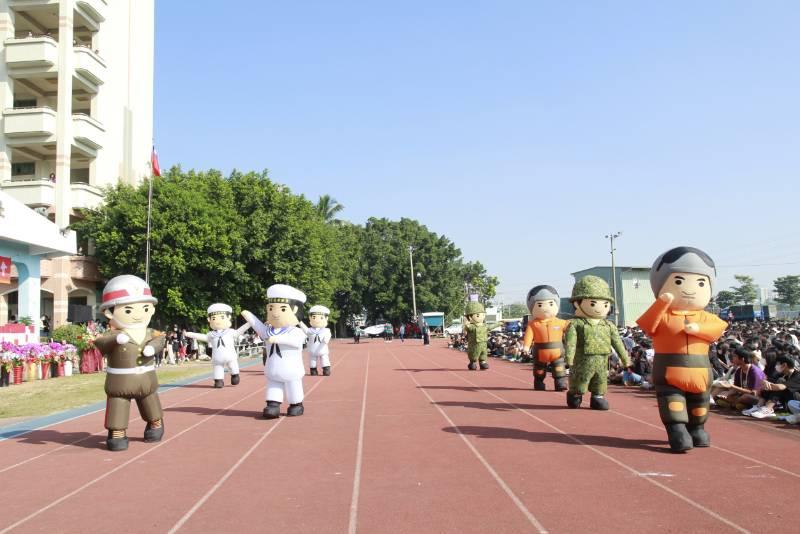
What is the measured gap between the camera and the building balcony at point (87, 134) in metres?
31.6

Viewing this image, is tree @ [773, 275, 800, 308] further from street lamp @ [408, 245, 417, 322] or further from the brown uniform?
the brown uniform

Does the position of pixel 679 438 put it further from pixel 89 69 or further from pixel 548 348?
pixel 89 69

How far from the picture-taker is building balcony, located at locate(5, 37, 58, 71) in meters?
30.5

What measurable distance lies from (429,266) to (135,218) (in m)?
34.5

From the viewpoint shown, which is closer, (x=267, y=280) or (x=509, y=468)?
(x=509, y=468)

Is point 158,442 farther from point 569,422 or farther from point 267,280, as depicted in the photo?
point 267,280

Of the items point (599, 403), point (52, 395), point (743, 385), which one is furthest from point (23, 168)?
point (743, 385)

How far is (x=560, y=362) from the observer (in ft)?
46.1

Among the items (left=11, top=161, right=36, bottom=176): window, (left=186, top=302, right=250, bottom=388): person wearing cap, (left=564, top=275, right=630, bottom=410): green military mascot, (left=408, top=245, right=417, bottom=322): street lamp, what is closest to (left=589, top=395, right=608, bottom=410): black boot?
→ (left=564, top=275, right=630, bottom=410): green military mascot

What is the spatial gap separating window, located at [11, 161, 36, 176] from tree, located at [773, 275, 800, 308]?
308ft

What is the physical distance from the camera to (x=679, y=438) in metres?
7.34

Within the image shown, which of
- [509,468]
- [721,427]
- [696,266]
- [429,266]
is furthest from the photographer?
[429,266]

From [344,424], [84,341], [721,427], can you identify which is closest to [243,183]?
[84,341]

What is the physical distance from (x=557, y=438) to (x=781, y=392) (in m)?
4.19
